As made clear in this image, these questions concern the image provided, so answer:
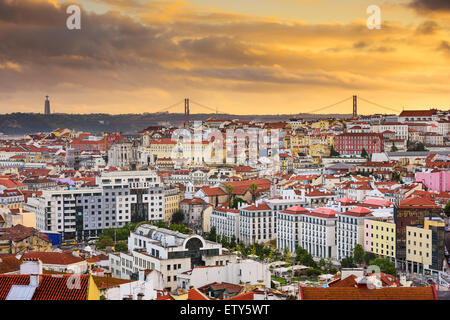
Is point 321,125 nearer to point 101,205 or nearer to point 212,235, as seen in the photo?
point 101,205

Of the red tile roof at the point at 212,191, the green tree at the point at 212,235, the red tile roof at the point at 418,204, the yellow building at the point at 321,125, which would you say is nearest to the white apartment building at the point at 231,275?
the red tile roof at the point at 418,204

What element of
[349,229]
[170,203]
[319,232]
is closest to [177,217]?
[170,203]

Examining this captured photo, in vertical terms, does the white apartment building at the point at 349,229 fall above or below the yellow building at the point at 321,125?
below

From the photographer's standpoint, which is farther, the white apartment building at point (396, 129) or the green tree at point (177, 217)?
the white apartment building at point (396, 129)

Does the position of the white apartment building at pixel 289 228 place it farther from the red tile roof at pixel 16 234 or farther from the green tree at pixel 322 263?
the red tile roof at pixel 16 234

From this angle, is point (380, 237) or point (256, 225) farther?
point (256, 225)
